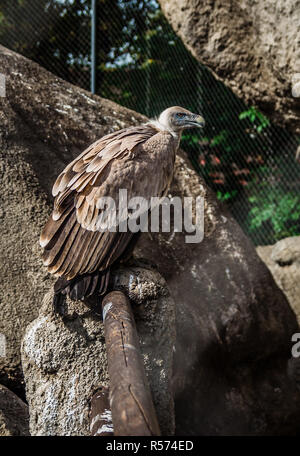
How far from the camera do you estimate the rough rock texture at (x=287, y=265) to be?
3814 mm

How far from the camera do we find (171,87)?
476 centimetres

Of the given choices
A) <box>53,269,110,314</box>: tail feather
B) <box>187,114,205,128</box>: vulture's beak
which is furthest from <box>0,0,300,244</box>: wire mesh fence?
<box>53,269,110,314</box>: tail feather

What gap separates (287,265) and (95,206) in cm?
231

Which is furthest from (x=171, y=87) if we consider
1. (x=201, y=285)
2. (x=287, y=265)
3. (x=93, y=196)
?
(x=93, y=196)

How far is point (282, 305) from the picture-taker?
3.52 metres

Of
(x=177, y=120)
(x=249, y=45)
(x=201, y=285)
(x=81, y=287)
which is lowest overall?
(x=81, y=287)

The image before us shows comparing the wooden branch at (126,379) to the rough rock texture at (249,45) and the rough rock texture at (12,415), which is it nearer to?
the rough rock texture at (12,415)

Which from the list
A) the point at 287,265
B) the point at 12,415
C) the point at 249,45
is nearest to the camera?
the point at 12,415

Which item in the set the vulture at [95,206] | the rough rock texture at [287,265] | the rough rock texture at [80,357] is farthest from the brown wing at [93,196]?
the rough rock texture at [287,265]

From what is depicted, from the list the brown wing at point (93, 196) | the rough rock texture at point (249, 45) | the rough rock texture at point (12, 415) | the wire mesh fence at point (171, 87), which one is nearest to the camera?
the brown wing at point (93, 196)

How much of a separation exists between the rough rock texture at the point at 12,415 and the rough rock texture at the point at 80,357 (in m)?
0.36

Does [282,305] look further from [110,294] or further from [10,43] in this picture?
[10,43]

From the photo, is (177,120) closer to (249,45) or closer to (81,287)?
(81,287)
